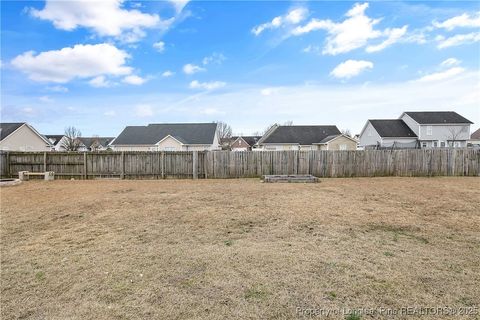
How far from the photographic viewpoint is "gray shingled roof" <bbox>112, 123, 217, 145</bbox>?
31234 millimetres

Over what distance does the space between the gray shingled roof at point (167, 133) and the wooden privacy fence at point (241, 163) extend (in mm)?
15069

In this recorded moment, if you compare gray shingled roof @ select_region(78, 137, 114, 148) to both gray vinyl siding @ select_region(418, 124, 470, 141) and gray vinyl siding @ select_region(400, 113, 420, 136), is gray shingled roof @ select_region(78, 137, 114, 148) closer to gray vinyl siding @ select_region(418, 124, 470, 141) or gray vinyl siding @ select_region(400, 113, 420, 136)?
gray vinyl siding @ select_region(400, 113, 420, 136)

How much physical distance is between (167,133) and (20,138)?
1528 centimetres

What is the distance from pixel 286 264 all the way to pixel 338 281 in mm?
709

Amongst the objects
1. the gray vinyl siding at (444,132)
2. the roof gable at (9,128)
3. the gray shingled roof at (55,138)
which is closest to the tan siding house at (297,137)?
the gray vinyl siding at (444,132)

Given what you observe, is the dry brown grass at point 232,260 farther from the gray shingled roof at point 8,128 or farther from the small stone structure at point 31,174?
the gray shingled roof at point 8,128

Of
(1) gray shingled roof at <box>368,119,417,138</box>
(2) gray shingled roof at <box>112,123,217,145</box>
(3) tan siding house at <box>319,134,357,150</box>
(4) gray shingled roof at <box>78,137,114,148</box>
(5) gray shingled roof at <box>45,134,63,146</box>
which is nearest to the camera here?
(2) gray shingled roof at <box>112,123,217,145</box>

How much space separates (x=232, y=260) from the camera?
3.78 meters

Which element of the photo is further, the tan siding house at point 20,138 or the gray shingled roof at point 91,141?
the gray shingled roof at point 91,141

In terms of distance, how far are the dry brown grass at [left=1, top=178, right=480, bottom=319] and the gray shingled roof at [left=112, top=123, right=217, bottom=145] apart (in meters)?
24.5

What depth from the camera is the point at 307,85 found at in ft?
67.3

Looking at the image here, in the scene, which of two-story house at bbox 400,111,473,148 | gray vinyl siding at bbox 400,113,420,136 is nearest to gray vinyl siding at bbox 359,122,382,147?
gray vinyl siding at bbox 400,113,420,136

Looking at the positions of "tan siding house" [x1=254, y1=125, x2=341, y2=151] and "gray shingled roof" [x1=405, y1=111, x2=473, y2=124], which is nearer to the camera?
"gray shingled roof" [x1=405, y1=111, x2=473, y2=124]

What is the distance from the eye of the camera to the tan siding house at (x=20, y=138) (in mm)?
27859
